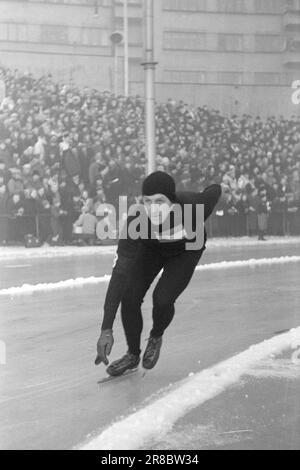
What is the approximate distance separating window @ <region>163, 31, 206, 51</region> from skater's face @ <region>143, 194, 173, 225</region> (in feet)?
72.8

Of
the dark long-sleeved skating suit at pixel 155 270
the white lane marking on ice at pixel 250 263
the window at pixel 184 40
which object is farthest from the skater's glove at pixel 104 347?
the window at pixel 184 40

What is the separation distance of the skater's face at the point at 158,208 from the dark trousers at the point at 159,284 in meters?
0.28

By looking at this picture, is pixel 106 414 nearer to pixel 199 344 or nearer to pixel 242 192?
pixel 199 344

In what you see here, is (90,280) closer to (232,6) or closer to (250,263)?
(250,263)

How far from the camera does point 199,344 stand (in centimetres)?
834

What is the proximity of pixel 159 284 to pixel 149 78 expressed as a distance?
990cm

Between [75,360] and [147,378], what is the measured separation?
0.93m

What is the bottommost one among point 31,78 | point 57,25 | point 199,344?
point 199,344

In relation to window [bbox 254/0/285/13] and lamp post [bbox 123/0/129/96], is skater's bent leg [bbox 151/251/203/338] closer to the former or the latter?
lamp post [bbox 123/0/129/96]

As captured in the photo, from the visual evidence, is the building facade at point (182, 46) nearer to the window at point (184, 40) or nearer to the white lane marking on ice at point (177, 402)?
the window at point (184, 40)

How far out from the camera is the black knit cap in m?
6.64
